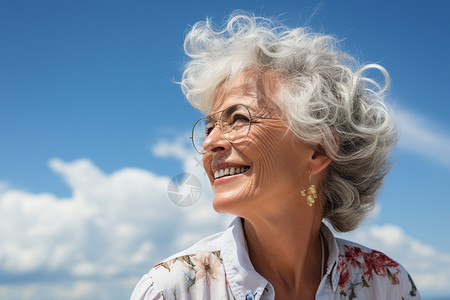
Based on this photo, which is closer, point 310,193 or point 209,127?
point 310,193

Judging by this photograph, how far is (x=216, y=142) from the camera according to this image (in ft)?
10.9

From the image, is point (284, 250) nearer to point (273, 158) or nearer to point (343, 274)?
point (343, 274)

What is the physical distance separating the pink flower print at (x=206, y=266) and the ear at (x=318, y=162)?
88 centimetres

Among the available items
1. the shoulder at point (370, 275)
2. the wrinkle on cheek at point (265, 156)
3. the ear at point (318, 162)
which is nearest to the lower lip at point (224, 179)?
the wrinkle on cheek at point (265, 156)

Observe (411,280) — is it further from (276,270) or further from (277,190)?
(277,190)

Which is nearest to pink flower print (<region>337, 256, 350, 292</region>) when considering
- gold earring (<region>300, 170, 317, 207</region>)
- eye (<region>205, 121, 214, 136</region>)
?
gold earring (<region>300, 170, 317, 207</region>)

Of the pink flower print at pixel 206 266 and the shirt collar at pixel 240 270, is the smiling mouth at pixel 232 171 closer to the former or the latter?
the shirt collar at pixel 240 270

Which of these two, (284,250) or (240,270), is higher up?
(284,250)

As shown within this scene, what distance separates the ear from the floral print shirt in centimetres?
60

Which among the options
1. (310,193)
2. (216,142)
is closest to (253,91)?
(216,142)

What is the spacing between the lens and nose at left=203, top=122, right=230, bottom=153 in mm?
3289

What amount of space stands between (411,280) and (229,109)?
1.96 meters

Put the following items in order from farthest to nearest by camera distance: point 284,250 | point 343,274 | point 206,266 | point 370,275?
point 370,275 → point 343,274 → point 284,250 → point 206,266

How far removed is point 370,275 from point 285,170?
1.15 metres
